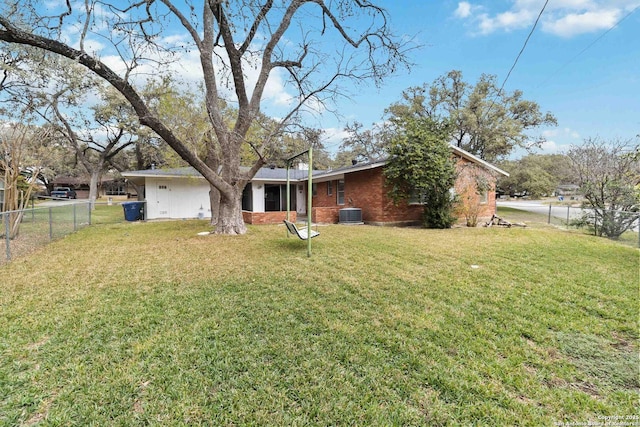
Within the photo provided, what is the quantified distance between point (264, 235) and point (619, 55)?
12.8 m

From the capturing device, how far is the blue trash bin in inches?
621

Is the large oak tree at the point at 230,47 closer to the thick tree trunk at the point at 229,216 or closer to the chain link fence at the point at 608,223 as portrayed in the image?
the thick tree trunk at the point at 229,216

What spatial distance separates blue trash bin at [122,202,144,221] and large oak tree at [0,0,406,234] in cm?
731

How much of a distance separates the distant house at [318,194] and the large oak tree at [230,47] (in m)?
4.52

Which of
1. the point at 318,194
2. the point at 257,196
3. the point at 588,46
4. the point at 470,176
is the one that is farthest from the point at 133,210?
the point at 588,46

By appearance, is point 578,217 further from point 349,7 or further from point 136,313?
point 136,313

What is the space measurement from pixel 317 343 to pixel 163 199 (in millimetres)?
16831

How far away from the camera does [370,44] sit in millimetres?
10742

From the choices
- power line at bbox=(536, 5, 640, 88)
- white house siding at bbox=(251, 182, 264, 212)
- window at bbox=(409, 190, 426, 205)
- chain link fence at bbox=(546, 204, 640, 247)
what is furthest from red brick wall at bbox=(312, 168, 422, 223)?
power line at bbox=(536, 5, 640, 88)

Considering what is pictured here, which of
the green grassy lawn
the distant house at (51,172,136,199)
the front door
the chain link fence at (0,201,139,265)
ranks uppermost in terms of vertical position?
the distant house at (51,172,136,199)

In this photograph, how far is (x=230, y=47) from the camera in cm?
888

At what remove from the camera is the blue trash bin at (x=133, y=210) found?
51.8 feet

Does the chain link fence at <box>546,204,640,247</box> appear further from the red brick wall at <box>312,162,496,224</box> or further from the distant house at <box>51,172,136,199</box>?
the distant house at <box>51,172,136,199</box>

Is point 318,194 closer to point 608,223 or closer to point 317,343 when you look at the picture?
point 608,223
